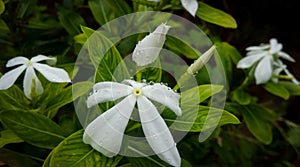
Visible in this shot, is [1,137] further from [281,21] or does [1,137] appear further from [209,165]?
[281,21]

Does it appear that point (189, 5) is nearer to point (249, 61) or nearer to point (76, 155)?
point (249, 61)

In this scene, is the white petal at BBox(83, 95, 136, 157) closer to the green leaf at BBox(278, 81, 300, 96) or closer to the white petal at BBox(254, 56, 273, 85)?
the white petal at BBox(254, 56, 273, 85)

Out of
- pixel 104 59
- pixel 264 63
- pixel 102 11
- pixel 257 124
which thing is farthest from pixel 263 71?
pixel 104 59

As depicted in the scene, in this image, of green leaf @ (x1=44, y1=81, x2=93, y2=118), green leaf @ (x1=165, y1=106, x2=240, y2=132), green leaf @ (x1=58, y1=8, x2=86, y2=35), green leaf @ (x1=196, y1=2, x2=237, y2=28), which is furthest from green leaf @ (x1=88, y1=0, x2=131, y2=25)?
green leaf @ (x1=165, y1=106, x2=240, y2=132)

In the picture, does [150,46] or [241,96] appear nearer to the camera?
[150,46]

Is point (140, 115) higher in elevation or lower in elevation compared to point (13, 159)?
higher

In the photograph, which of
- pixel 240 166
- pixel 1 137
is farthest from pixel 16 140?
pixel 240 166
